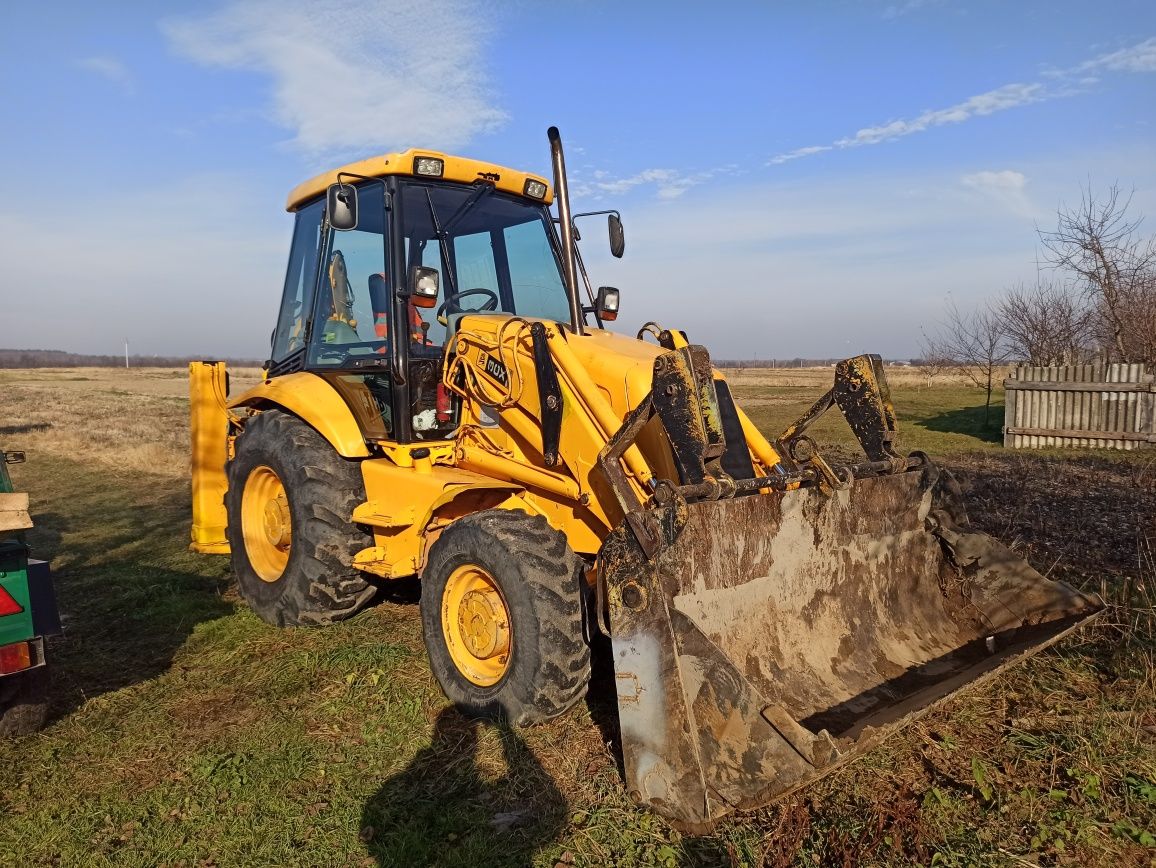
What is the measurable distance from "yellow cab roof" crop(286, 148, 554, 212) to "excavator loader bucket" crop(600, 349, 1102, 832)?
2605mm

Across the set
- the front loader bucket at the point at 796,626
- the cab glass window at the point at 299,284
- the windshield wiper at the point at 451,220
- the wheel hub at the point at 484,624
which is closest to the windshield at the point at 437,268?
the windshield wiper at the point at 451,220

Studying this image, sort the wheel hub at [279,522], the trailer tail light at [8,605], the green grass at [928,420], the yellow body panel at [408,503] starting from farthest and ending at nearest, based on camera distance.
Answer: the green grass at [928,420] < the wheel hub at [279,522] < the yellow body panel at [408,503] < the trailer tail light at [8,605]

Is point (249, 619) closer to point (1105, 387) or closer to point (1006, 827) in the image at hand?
point (1006, 827)

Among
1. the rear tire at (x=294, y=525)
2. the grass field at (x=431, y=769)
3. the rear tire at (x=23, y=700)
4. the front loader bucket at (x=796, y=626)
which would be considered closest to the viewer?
the front loader bucket at (x=796, y=626)

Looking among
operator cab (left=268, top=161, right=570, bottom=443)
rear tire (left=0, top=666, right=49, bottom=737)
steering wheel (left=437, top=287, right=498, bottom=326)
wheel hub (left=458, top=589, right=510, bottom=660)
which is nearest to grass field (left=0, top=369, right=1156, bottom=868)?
rear tire (left=0, top=666, right=49, bottom=737)

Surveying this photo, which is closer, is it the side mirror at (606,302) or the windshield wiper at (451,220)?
the windshield wiper at (451,220)

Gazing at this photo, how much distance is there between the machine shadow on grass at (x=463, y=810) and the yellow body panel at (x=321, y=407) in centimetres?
202

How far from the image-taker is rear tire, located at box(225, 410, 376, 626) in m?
5.33

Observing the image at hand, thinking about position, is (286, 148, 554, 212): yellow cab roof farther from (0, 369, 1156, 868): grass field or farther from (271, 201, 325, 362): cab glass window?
(0, 369, 1156, 868): grass field

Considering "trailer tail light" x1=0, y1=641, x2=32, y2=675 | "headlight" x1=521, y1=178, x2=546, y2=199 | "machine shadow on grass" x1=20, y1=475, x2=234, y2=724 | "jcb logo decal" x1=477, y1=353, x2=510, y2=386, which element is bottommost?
"machine shadow on grass" x1=20, y1=475, x2=234, y2=724

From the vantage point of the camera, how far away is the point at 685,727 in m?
3.07

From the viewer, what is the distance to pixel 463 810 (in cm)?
352

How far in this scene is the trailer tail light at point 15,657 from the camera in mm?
3922

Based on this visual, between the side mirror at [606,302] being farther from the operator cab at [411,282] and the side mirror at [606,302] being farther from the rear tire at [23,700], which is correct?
the rear tire at [23,700]
